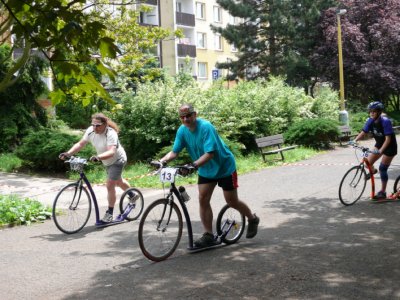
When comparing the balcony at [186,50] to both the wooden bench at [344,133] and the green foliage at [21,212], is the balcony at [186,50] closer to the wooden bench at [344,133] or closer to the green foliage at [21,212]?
the wooden bench at [344,133]

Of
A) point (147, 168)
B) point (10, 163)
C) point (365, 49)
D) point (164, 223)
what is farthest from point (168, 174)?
point (365, 49)

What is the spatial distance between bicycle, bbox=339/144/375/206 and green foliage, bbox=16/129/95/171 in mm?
7147

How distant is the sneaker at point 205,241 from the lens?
257 inches

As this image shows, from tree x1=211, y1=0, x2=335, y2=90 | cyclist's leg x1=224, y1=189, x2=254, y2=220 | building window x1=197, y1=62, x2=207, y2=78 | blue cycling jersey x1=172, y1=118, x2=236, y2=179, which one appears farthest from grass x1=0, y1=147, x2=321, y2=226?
building window x1=197, y1=62, x2=207, y2=78

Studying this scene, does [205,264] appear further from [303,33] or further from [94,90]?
[303,33]

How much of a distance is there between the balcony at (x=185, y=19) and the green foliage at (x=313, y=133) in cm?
3051

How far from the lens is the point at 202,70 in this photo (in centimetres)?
5338

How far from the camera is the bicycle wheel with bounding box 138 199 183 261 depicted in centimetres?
610

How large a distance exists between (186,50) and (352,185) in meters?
41.3

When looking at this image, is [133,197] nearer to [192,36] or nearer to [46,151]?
[46,151]

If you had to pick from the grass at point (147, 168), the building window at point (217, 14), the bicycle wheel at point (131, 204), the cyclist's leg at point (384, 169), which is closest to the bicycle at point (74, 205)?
the bicycle wheel at point (131, 204)

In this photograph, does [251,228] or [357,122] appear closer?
[251,228]

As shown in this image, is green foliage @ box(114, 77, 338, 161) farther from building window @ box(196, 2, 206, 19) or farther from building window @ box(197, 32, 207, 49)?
building window @ box(196, 2, 206, 19)

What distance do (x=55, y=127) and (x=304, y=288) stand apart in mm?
16358
